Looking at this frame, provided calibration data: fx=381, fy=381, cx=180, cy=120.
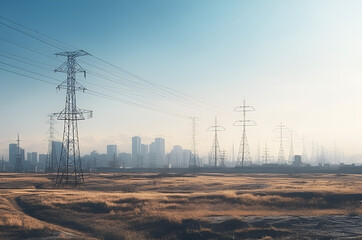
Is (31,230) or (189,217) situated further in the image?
(189,217)

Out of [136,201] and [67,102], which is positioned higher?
[67,102]

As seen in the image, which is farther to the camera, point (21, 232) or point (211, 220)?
point (211, 220)

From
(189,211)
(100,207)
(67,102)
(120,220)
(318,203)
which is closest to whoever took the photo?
(120,220)

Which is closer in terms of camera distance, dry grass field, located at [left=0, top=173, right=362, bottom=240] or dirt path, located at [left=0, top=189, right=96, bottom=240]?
dirt path, located at [left=0, top=189, right=96, bottom=240]

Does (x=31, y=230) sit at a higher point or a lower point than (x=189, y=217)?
lower

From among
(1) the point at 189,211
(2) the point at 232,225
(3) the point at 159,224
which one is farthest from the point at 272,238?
(1) the point at 189,211

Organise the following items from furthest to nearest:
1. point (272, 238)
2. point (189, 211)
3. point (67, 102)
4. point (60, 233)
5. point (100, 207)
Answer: point (67, 102) → point (100, 207) → point (189, 211) → point (60, 233) → point (272, 238)

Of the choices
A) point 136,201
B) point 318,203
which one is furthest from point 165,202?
point 318,203

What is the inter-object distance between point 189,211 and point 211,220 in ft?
21.5

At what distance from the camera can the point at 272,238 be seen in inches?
1014

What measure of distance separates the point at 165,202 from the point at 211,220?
13.5 meters

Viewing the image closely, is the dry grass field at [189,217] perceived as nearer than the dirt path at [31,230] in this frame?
No

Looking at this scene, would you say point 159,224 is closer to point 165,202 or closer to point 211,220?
point 211,220

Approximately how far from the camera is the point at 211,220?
102 feet
